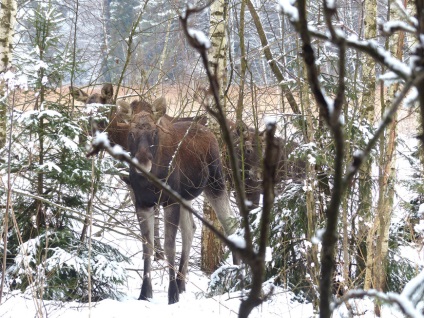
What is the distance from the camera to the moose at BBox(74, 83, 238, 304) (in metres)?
8.35

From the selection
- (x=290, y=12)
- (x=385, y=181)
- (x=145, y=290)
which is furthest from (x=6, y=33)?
(x=290, y=12)

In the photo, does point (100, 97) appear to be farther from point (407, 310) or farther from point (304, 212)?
point (407, 310)

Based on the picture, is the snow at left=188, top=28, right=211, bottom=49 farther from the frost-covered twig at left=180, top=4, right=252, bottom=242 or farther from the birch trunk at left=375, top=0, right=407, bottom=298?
the birch trunk at left=375, top=0, right=407, bottom=298

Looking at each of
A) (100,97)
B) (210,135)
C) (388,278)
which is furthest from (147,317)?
(100,97)

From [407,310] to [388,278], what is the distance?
6129 mm

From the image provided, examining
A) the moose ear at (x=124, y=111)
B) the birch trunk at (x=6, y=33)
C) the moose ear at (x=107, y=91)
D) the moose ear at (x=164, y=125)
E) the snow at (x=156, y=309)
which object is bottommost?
the snow at (x=156, y=309)

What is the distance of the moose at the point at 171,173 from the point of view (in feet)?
27.4

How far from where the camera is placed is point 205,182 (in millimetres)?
9328

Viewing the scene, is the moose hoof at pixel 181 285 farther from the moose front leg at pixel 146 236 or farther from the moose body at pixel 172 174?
the moose front leg at pixel 146 236

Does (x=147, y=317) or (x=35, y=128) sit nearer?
(x=147, y=317)

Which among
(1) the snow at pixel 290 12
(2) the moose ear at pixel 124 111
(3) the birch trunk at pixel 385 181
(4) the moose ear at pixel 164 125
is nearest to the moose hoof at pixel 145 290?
(4) the moose ear at pixel 164 125

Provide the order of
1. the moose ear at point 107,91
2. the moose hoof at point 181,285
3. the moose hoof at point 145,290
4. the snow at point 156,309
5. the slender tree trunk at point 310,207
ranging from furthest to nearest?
the moose ear at point 107,91 → the moose hoof at point 181,285 → the moose hoof at point 145,290 → the snow at point 156,309 → the slender tree trunk at point 310,207

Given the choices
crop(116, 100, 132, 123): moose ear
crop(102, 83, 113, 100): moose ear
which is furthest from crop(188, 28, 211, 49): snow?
crop(102, 83, 113, 100): moose ear

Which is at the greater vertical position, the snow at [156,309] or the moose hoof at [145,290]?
the snow at [156,309]
